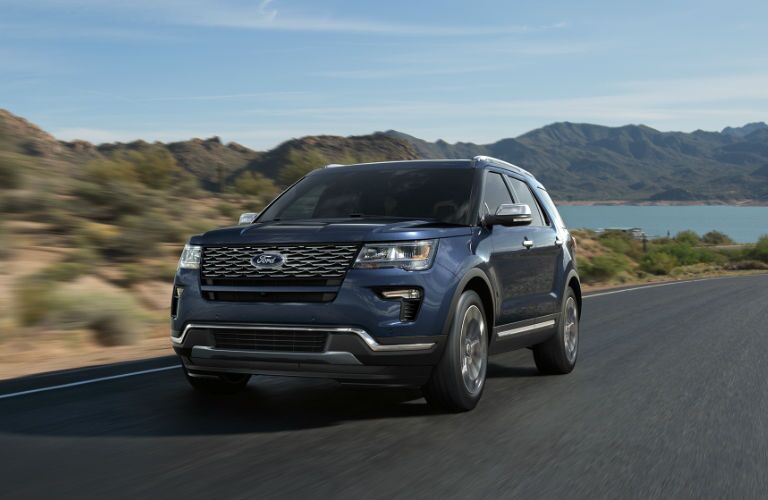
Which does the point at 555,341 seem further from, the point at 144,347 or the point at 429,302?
the point at 144,347

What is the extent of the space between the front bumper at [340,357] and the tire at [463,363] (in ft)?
0.48

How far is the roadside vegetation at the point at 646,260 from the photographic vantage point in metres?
37.6

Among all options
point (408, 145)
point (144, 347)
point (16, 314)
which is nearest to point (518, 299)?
point (144, 347)

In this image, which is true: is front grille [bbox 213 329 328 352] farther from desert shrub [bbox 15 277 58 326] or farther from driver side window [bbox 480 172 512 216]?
desert shrub [bbox 15 277 58 326]

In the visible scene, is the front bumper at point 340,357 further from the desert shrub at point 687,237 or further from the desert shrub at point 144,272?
the desert shrub at point 687,237

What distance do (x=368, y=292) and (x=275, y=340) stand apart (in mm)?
704

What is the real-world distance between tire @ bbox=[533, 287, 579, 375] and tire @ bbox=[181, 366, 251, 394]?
9.48 ft

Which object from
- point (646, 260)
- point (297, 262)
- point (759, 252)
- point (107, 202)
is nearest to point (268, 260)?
point (297, 262)

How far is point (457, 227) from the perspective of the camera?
6902 millimetres

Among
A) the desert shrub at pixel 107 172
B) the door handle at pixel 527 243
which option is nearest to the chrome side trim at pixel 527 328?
the door handle at pixel 527 243

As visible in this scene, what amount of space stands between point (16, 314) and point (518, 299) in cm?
773

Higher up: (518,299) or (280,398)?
(518,299)

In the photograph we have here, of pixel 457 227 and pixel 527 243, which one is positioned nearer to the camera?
pixel 457 227

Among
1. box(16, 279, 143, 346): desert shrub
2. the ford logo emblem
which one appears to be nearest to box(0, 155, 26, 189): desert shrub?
box(16, 279, 143, 346): desert shrub
